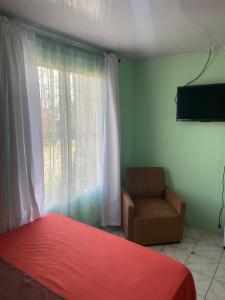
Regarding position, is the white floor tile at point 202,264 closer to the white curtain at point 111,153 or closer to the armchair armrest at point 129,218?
the armchair armrest at point 129,218

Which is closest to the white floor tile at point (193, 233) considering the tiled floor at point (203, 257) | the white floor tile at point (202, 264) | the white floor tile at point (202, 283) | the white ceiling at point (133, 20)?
the tiled floor at point (203, 257)

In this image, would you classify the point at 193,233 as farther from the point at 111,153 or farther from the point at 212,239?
the point at 111,153

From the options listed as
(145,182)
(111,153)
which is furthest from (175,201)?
(111,153)

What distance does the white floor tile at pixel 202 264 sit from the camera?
7.52ft

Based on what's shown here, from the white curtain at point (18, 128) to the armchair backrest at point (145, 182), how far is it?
4.57 feet

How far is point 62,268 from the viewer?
1.52 m

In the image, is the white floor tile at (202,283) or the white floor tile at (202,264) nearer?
the white floor tile at (202,283)

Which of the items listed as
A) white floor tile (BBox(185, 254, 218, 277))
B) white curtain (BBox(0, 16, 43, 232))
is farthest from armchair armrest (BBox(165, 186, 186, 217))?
white curtain (BBox(0, 16, 43, 232))

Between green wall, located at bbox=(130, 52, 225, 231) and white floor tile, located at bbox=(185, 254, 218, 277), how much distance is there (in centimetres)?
68

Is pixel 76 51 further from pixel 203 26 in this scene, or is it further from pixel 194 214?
pixel 194 214

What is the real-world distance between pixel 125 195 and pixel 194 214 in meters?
1.04

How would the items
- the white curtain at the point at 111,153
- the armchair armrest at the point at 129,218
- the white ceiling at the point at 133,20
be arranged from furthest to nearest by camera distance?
the white curtain at the point at 111,153 < the armchair armrest at the point at 129,218 < the white ceiling at the point at 133,20

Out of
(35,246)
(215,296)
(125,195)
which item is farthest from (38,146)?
(215,296)

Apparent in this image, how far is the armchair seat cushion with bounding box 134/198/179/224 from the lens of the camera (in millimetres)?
2664
